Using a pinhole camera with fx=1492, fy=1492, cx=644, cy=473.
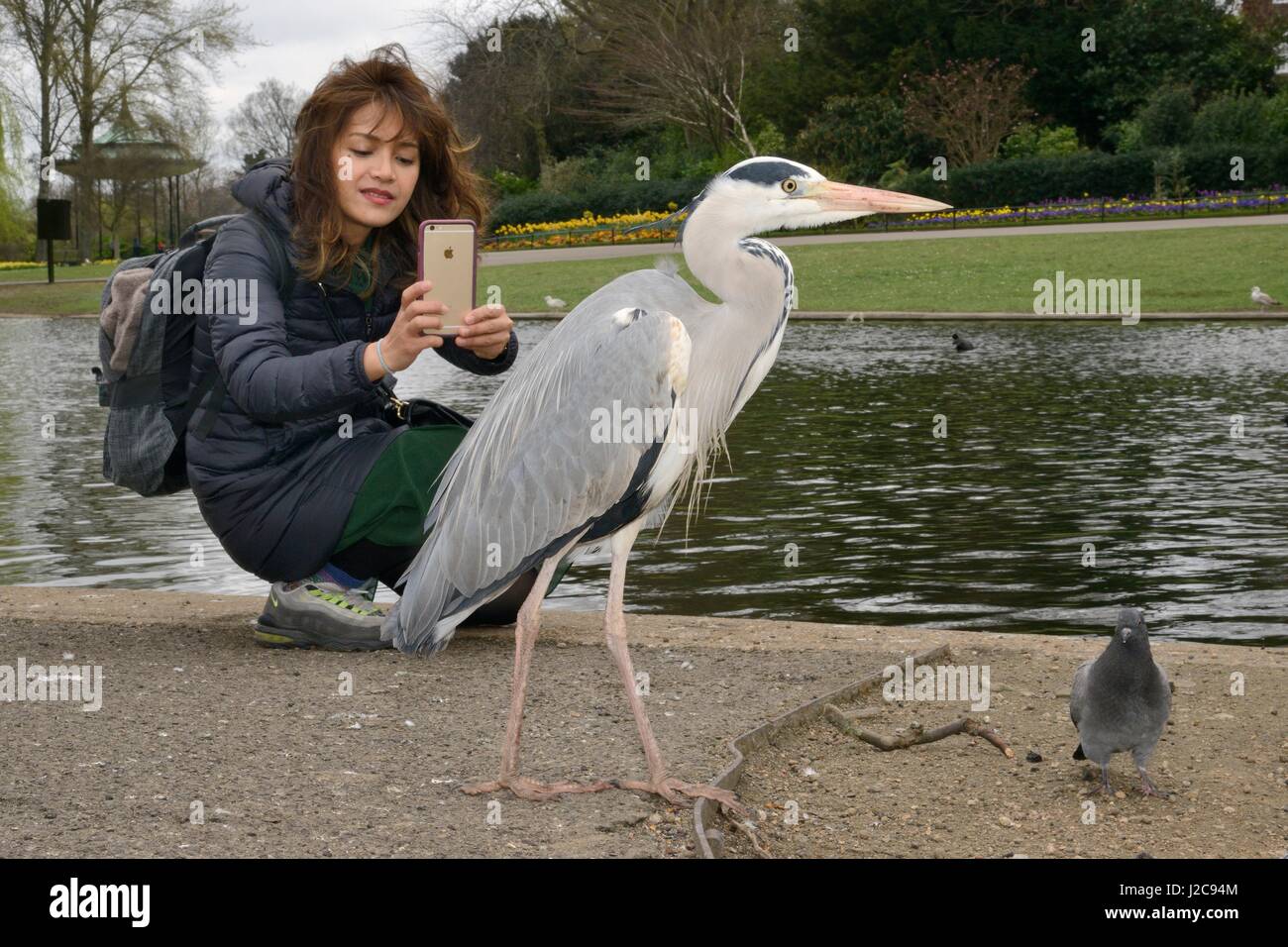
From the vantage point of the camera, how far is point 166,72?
171 ft

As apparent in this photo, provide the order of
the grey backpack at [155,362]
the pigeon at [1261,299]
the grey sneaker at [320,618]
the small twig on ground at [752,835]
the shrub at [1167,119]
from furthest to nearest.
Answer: the shrub at [1167,119], the pigeon at [1261,299], the grey sneaker at [320,618], the grey backpack at [155,362], the small twig on ground at [752,835]

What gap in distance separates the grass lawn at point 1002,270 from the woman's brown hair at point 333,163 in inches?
781

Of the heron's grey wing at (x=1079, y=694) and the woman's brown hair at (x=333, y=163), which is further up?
the woman's brown hair at (x=333, y=163)

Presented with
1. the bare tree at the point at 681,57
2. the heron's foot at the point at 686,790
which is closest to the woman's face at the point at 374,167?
the heron's foot at the point at 686,790

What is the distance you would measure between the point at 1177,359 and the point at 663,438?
15.2 metres

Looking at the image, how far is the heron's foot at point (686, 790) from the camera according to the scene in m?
4.32

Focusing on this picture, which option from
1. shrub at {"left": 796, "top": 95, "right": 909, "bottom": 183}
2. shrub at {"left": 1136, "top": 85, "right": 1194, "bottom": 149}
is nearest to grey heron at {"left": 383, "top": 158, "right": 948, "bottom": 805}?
shrub at {"left": 1136, "top": 85, "right": 1194, "bottom": 149}

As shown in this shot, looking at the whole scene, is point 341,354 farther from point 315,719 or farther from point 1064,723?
point 1064,723

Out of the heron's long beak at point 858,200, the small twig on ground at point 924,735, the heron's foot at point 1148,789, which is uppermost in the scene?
the heron's long beak at point 858,200

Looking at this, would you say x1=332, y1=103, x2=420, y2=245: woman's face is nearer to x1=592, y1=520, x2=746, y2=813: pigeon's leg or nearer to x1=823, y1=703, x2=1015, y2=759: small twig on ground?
x1=592, y1=520, x2=746, y2=813: pigeon's leg

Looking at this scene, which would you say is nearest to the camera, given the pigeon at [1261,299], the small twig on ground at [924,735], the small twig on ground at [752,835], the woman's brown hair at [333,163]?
the small twig on ground at [752,835]

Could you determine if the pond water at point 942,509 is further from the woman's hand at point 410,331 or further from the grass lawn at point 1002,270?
the grass lawn at point 1002,270

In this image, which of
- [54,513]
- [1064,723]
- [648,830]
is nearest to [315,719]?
[648,830]

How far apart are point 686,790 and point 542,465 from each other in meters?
1.06
